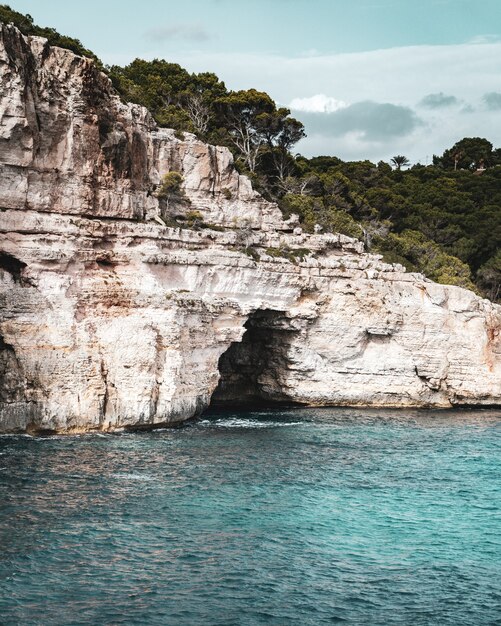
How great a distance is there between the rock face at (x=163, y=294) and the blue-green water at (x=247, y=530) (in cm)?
280

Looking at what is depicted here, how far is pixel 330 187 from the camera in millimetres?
73750

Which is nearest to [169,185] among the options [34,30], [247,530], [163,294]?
[163,294]

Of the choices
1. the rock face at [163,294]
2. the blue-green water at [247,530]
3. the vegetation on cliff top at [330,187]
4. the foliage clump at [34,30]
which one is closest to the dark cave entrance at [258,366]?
the rock face at [163,294]

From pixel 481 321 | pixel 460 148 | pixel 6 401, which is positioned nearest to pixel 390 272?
pixel 481 321

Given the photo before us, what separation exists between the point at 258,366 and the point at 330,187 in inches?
1117

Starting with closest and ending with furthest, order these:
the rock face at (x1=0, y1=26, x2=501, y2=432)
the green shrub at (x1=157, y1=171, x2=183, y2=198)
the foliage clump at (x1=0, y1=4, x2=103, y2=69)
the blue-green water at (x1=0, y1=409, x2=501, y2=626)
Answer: the blue-green water at (x1=0, y1=409, x2=501, y2=626)
the rock face at (x1=0, y1=26, x2=501, y2=432)
the green shrub at (x1=157, y1=171, x2=183, y2=198)
the foliage clump at (x1=0, y1=4, x2=103, y2=69)

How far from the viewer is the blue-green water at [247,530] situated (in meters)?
20.2

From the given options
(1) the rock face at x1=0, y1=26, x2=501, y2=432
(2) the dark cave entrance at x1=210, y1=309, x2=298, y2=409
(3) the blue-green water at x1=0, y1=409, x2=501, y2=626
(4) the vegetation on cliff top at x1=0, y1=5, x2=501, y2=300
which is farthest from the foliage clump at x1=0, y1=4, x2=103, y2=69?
(3) the blue-green water at x1=0, y1=409, x2=501, y2=626

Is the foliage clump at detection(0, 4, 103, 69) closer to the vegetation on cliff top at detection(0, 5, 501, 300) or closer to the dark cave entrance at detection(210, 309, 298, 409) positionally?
the vegetation on cliff top at detection(0, 5, 501, 300)

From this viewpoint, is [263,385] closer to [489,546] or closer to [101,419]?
[101,419]

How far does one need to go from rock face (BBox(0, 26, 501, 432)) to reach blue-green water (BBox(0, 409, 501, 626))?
2.80 meters

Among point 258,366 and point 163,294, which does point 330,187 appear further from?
point 163,294

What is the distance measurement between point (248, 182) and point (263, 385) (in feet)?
44.2

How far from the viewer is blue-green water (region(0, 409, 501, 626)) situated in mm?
20250
